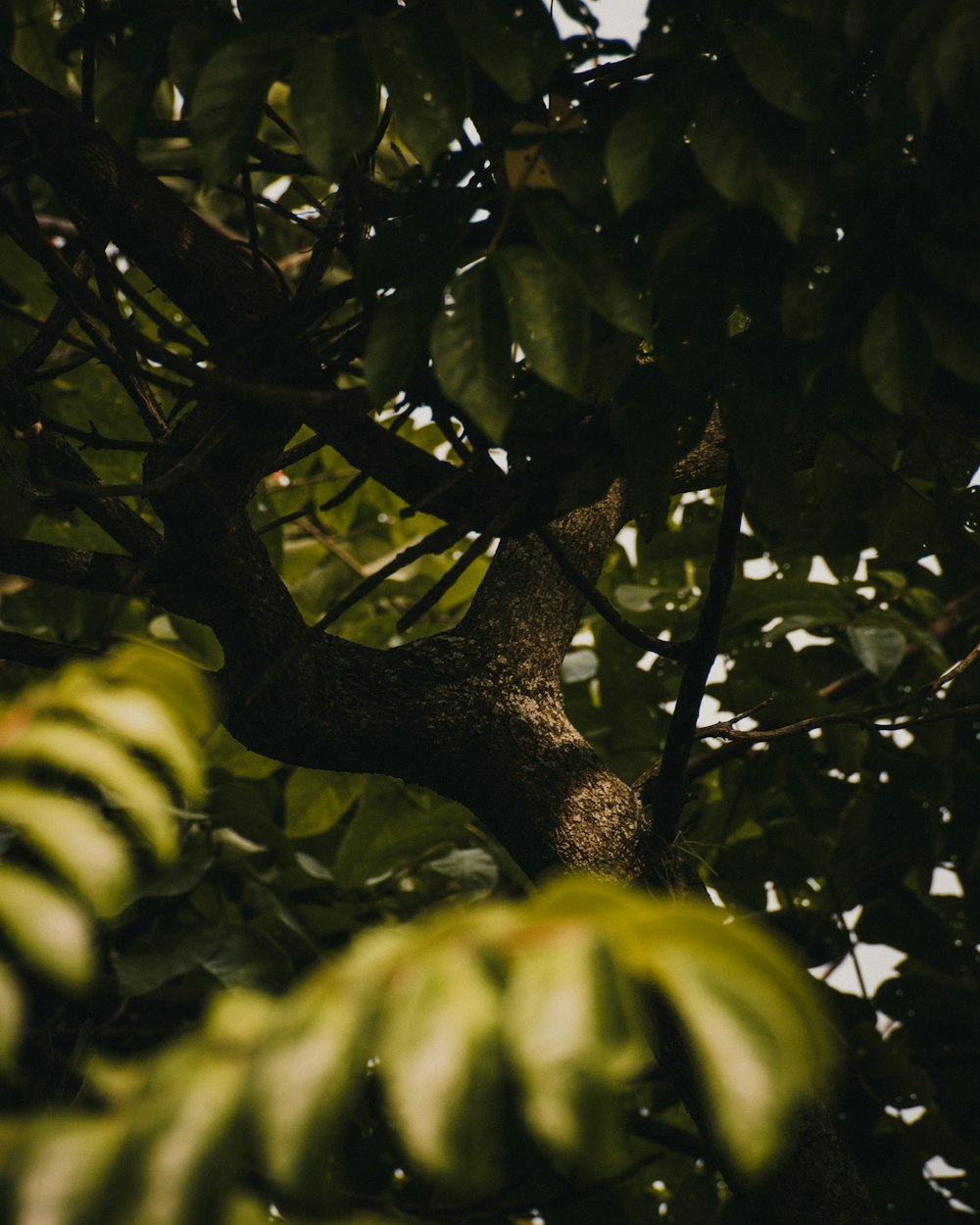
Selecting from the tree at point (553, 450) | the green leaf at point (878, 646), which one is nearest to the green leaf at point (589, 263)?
the tree at point (553, 450)

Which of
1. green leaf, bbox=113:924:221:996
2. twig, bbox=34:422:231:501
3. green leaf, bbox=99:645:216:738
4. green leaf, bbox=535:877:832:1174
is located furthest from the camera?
green leaf, bbox=113:924:221:996

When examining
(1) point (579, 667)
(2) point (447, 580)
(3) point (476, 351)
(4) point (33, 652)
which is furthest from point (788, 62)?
(1) point (579, 667)

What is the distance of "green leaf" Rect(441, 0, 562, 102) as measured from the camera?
777mm

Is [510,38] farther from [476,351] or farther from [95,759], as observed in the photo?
[95,759]

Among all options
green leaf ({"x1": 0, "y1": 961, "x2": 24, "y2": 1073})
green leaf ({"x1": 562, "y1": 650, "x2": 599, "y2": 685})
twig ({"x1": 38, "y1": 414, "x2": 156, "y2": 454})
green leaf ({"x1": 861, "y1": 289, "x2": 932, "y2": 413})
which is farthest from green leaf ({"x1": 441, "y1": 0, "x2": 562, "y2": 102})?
green leaf ({"x1": 562, "y1": 650, "x2": 599, "y2": 685})

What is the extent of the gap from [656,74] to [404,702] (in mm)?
649

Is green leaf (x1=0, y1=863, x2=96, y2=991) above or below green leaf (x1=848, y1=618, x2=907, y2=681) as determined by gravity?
below

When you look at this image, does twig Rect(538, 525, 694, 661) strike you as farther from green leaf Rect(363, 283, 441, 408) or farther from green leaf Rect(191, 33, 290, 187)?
green leaf Rect(191, 33, 290, 187)

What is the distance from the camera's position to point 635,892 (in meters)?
1.12

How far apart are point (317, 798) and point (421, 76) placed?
127 cm

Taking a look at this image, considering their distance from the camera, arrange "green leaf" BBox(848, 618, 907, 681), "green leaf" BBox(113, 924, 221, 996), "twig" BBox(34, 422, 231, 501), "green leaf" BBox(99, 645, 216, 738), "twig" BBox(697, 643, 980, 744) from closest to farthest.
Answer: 1. "green leaf" BBox(99, 645, 216, 738)
2. "twig" BBox(34, 422, 231, 501)
3. "twig" BBox(697, 643, 980, 744)
4. "green leaf" BBox(113, 924, 221, 996)
5. "green leaf" BBox(848, 618, 907, 681)

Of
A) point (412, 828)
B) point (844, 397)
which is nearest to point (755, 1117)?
point (844, 397)

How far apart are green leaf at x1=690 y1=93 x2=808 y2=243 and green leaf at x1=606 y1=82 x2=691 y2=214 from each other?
0.06ft

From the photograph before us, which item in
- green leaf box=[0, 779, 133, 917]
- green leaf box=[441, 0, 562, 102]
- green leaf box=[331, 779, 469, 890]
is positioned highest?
green leaf box=[441, 0, 562, 102]
